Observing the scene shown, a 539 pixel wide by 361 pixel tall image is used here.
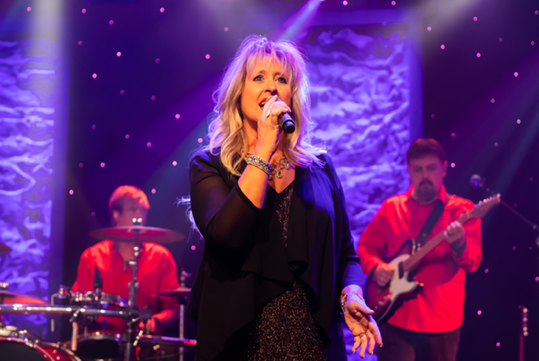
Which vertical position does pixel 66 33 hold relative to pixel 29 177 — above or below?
above

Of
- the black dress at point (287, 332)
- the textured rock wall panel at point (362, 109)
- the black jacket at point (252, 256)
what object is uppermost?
the textured rock wall panel at point (362, 109)

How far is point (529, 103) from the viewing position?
3.67 m

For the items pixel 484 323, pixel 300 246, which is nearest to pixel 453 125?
pixel 484 323

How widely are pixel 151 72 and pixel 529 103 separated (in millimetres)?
3156

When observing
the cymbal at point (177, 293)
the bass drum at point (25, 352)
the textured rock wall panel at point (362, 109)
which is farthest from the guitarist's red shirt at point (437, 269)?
the bass drum at point (25, 352)

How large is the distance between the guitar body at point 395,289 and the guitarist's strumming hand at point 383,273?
0.03m

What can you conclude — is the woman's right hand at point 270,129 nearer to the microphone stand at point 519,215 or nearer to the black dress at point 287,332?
the black dress at point 287,332

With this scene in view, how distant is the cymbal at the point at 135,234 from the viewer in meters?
3.23

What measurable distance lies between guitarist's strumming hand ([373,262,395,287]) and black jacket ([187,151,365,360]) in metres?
2.23

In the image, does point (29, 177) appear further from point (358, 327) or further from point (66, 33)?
point (358, 327)

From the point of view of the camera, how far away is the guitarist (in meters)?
3.25

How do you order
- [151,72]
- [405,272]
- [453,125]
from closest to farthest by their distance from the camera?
[405,272]
[453,125]
[151,72]

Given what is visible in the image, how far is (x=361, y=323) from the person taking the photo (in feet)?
3.62

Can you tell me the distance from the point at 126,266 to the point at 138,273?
123 millimetres
